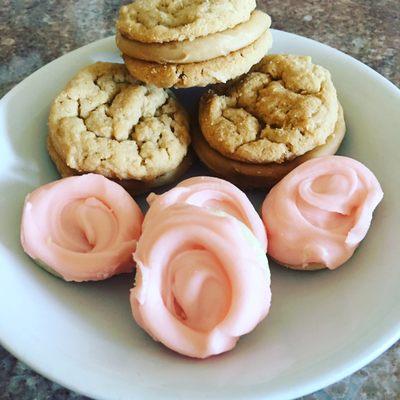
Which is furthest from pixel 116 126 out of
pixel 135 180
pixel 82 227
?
pixel 82 227

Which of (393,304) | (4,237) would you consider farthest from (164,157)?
(393,304)

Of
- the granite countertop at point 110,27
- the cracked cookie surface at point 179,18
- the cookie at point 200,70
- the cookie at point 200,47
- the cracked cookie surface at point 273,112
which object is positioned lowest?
the granite countertop at point 110,27

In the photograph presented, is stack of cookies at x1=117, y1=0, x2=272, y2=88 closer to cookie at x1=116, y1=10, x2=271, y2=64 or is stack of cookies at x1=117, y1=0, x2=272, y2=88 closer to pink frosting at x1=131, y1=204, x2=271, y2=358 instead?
cookie at x1=116, y1=10, x2=271, y2=64

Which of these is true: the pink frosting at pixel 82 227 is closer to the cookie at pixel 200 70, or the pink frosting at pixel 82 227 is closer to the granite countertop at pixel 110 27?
the cookie at pixel 200 70

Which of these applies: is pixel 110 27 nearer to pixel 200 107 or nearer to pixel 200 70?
pixel 200 107

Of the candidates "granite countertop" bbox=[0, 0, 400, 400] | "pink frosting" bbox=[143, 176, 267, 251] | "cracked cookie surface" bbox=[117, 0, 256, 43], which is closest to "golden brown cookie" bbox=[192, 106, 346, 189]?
"pink frosting" bbox=[143, 176, 267, 251]

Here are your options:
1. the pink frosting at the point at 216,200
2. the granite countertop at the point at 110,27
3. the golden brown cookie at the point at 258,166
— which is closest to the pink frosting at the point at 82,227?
the pink frosting at the point at 216,200

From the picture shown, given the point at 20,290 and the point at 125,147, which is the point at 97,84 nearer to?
the point at 125,147
